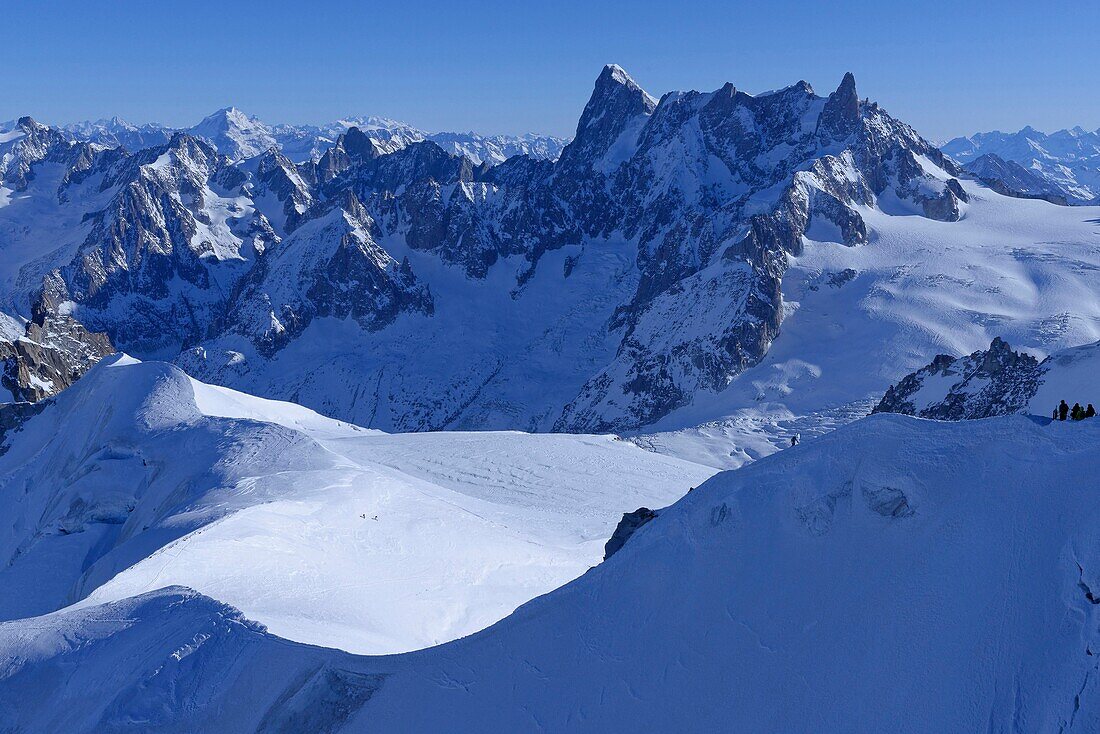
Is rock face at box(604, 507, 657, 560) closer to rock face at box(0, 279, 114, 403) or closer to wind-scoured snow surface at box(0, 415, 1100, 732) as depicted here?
wind-scoured snow surface at box(0, 415, 1100, 732)

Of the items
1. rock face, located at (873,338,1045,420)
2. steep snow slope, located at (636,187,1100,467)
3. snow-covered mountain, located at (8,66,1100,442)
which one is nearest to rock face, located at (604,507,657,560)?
rock face, located at (873,338,1045,420)

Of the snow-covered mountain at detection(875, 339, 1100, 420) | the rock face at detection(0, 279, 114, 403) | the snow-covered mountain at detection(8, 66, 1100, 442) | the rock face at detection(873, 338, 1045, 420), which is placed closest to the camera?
the snow-covered mountain at detection(875, 339, 1100, 420)

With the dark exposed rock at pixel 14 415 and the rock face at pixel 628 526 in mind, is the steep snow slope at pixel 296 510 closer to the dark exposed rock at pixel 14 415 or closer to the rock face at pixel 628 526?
the dark exposed rock at pixel 14 415

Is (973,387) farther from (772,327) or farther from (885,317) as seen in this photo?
(772,327)

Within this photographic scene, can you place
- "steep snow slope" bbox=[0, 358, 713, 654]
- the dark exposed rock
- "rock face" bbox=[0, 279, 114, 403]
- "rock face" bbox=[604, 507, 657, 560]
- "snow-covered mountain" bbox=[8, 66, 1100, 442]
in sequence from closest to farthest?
"rock face" bbox=[604, 507, 657, 560], "steep snow slope" bbox=[0, 358, 713, 654], the dark exposed rock, "rock face" bbox=[0, 279, 114, 403], "snow-covered mountain" bbox=[8, 66, 1100, 442]

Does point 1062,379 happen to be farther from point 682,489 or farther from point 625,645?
point 625,645

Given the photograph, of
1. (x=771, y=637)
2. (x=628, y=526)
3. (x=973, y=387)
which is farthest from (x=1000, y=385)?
(x=771, y=637)

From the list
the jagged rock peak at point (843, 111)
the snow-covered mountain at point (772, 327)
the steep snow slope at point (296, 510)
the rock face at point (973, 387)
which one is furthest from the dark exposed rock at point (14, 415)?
the jagged rock peak at point (843, 111)
